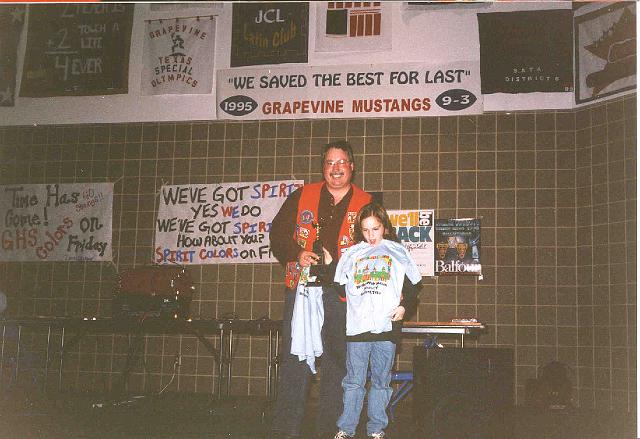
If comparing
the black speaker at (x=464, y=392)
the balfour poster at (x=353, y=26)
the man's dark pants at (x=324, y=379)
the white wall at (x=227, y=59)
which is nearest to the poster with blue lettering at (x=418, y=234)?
the white wall at (x=227, y=59)

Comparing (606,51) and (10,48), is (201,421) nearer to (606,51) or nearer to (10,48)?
(606,51)

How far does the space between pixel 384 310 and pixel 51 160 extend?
4.75 m

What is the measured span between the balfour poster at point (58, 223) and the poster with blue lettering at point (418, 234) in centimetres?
291

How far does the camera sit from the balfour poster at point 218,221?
6.70 metres

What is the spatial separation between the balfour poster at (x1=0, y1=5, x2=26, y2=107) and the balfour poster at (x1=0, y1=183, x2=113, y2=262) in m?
0.97

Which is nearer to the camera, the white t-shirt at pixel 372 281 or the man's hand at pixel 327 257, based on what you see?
the white t-shirt at pixel 372 281

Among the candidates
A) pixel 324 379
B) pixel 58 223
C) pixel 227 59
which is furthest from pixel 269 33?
pixel 324 379

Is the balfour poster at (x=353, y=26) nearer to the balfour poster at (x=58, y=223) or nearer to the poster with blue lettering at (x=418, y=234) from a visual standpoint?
the poster with blue lettering at (x=418, y=234)

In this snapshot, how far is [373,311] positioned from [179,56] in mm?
4097

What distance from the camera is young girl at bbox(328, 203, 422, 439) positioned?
3.87 m

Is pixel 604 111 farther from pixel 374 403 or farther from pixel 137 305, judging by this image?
pixel 137 305

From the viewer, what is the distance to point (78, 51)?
23.7ft

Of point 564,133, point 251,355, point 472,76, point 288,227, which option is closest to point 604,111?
point 564,133

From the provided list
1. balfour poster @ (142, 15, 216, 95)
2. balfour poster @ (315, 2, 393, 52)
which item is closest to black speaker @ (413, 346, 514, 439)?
balfour poster @ (315, 2, 393, 52)
